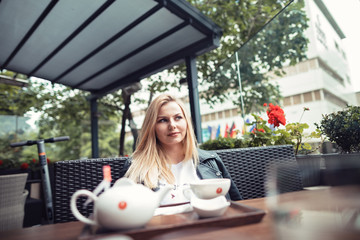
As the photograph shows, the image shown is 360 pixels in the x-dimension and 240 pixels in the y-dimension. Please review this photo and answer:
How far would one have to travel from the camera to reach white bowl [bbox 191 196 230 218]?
2.36ft

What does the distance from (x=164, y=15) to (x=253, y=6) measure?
321 cm

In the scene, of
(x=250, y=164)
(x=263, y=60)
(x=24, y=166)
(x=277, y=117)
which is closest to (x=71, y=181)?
(x=250, y=164)

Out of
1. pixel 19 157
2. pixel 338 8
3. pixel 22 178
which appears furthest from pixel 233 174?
pixel 19 157

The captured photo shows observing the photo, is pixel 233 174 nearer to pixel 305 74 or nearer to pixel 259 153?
pixel 259 153

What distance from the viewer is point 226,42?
6.22 m

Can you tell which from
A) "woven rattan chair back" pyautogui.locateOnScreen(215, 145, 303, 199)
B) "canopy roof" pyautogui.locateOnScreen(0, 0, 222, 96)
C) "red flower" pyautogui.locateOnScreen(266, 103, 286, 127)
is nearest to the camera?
"woven rattan chair back" pyautogui.locateOnScreen(215, 145, 303, 199)

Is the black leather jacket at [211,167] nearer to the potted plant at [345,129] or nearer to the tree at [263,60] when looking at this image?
the potted plant at [345,129]

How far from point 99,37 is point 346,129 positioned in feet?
10.5

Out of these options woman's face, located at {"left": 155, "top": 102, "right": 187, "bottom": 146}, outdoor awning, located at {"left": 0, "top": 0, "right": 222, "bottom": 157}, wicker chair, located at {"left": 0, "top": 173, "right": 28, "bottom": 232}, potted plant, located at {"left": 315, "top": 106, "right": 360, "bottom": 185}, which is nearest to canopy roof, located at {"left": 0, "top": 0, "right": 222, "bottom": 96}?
outdoor awning, located at {"left": 0, "top": 0, "right": 222, "bottom": 157}

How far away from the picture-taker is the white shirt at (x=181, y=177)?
1.35 meters

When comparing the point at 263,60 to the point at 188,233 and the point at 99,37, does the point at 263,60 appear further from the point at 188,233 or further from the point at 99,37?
the point at 188,233

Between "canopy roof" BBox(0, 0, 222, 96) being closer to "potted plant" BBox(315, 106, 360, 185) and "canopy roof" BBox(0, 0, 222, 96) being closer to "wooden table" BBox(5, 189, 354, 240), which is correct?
"potted plant" BBox(315, 106, 360, 185)

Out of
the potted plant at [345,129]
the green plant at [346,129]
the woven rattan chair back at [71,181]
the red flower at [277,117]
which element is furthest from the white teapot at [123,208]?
the red flower at [277,117]

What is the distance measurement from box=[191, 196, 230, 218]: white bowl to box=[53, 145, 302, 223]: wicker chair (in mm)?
313
